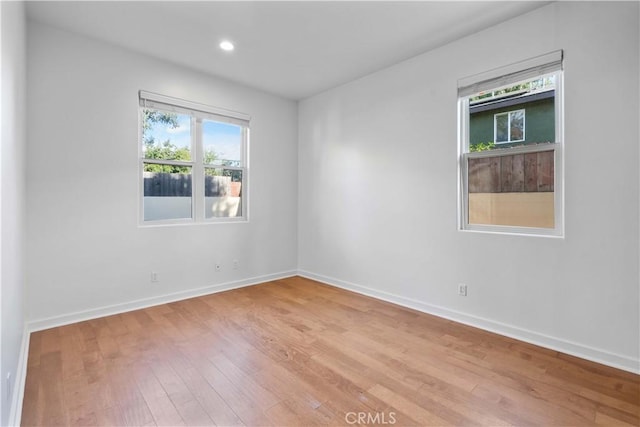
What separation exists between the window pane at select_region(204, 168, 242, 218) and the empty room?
1.3 inches

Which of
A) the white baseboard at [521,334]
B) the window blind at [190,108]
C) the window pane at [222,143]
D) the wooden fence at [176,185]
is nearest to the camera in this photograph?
the white baseboard at [521,334]

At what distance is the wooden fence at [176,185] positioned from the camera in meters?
3.63

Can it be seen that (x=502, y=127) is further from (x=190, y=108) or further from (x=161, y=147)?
(x=161, y=147)

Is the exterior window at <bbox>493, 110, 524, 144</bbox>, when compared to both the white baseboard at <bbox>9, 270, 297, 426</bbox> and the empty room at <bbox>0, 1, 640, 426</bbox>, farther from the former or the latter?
the white baseboard at <bbox>9, 270, 297, 426</bbox>

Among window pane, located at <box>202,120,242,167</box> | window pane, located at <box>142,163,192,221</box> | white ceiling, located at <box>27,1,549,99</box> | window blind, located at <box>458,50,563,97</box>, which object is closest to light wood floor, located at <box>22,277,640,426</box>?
window pane, located at <box>142,163,192,221</box>

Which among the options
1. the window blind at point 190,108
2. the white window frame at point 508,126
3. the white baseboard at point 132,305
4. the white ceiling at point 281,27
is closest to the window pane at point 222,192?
the window blind at point 190,108

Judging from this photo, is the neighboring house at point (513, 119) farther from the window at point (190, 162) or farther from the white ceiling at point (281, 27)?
the window at point (190, 162)

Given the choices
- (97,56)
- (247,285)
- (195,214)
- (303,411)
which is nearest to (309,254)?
(247,285)

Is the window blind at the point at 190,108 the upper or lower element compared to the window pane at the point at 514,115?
upper

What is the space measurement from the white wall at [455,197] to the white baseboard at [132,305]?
4.16ft

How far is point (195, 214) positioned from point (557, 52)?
4094 millimetres

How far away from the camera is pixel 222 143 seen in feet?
14.1

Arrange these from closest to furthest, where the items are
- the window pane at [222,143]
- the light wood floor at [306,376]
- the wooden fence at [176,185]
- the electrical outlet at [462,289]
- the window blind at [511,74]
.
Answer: the light wood floor at [306,376] < the window blind at [511,74] < the electrical outlet at [462,289] < the wooden fence at [176,185] < the window pane at [222,143]

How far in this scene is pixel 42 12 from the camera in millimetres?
2697
